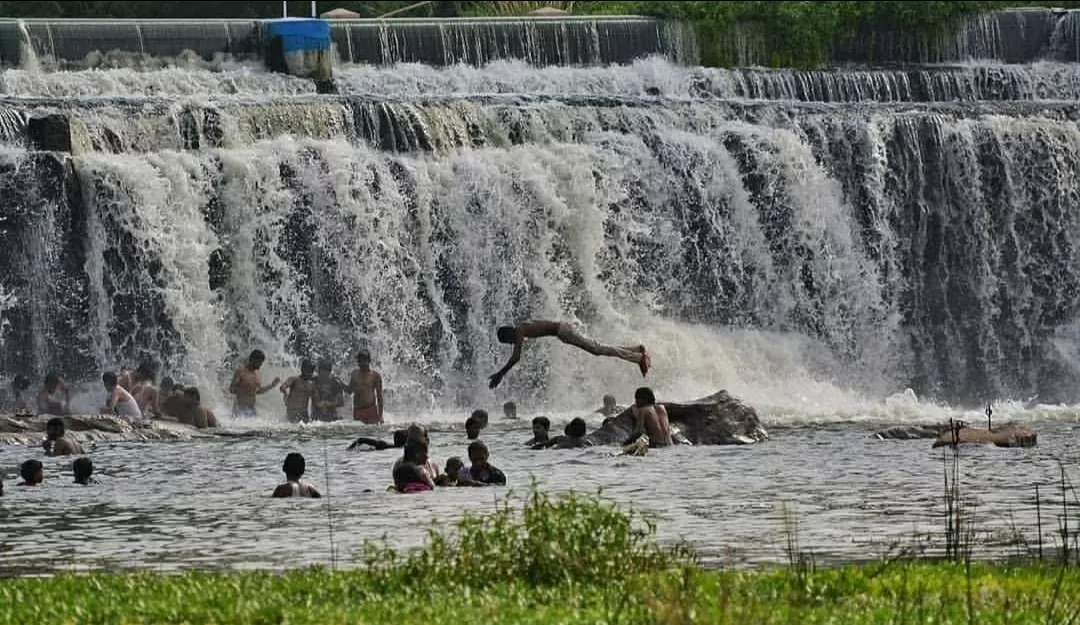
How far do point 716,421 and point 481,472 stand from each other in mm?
5731

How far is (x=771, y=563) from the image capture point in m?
15.4

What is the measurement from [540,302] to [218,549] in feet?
58.9

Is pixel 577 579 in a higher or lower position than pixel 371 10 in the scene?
lower

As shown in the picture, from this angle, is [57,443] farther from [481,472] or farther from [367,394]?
[367,394]

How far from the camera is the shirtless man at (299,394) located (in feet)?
98.2

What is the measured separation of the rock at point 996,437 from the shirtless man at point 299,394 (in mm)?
8416

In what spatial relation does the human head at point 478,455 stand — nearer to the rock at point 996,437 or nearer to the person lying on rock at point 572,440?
the person lying on rock at point 572,440

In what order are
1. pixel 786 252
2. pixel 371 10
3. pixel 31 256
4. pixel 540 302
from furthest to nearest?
pixel 371 10
pixel 786 252
pixel 540 302
pixel 31 256

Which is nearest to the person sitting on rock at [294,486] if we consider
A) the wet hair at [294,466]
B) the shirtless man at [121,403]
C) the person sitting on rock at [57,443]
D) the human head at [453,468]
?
the wet hair at [294,466]

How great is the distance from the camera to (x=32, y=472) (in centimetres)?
2159

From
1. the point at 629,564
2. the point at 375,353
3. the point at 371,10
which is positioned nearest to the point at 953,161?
the point at 375,353

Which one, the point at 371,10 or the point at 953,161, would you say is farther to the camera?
the point at 371,10

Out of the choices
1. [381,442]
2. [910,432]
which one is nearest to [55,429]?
[381,442]

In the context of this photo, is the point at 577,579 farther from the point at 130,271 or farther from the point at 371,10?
the point at 371,10
